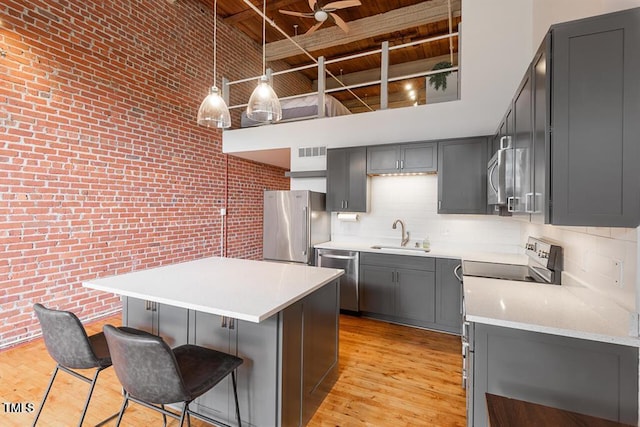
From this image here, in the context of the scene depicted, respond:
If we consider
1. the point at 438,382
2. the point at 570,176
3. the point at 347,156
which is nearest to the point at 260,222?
the point at 347,156

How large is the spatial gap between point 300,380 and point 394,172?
2.73m

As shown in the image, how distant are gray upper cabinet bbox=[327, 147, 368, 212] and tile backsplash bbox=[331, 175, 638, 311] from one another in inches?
15.2

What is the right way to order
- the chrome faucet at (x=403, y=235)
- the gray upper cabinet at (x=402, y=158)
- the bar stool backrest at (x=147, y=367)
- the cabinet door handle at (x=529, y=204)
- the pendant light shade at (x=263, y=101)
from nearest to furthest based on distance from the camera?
the bar stool backrest at (x=147, y=367) < the cabinet door handle at (x=529, y=204) < the pendant light shade at (x=263, y=101) < the gray upper cabinet at (x=402, y=158) < the chrome faucet at (x=403, y=235)

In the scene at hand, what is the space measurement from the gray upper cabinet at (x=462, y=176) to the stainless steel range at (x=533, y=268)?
755mm

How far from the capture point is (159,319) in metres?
2.02

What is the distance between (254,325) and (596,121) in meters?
1.96

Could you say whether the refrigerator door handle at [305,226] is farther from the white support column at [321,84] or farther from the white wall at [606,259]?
the white wall at [606,259]

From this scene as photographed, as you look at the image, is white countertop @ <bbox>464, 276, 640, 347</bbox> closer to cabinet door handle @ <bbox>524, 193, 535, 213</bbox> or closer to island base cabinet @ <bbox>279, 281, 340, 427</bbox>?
cabinet door handle @ <bbox>524, 193, 535, 213</bbox>

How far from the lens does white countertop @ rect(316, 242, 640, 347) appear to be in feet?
4.34

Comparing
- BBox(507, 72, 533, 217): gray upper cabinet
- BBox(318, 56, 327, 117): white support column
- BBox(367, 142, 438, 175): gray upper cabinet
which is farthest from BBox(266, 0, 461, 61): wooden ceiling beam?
BBox(507, 72, 533, 217): gray upper cabinet

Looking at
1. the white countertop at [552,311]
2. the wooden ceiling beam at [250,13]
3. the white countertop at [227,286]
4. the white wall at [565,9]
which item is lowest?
the white countertop at [552,311]

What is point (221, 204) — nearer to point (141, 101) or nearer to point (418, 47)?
point (141, 101)

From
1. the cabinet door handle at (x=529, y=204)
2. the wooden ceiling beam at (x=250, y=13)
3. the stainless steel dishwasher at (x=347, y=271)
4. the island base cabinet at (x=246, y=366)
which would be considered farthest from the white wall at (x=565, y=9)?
the wooden ceiling beam at (x=250, y=13)

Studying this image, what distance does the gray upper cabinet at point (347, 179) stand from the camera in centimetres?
401
